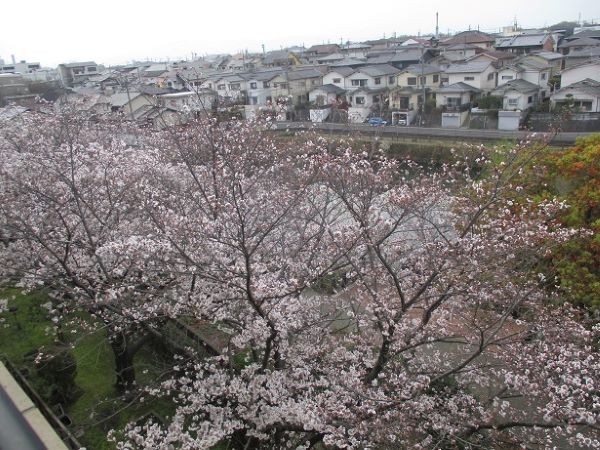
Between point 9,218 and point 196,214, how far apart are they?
3792 mm

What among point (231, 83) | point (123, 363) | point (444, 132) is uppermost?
point (231, 83)

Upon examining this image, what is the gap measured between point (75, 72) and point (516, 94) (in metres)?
60.2

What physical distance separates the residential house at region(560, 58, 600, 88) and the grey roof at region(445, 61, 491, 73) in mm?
5817

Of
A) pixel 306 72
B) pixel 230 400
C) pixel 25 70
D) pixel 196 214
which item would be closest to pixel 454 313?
pixel 230 400

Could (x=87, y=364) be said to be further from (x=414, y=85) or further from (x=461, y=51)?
(x=461, y=51)

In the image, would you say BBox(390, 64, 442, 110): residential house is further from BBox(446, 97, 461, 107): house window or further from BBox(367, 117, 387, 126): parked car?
BBox(367, 117, 387, 126): parked car

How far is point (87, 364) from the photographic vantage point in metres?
11.0

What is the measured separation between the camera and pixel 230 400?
24.1ft

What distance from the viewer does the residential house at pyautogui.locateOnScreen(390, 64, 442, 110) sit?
119 ft

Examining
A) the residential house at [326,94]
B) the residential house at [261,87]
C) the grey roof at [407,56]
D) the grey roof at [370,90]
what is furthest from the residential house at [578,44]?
the residential house at [261,87]

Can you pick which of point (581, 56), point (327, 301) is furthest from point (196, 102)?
point (581, 56)

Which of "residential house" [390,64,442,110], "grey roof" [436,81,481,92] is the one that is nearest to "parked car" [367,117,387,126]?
"residential house" [390,64,442,110]

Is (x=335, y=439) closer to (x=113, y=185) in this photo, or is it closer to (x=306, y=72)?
(x=113, y=185)

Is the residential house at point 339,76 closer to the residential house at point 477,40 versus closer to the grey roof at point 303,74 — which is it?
the grey roof at point 303,74
